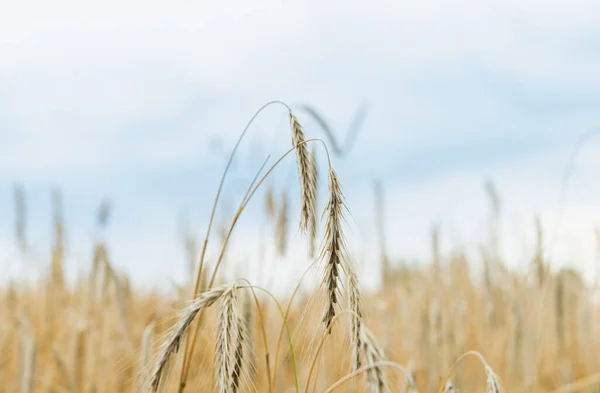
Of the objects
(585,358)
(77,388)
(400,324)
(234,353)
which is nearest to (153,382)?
(234,353)

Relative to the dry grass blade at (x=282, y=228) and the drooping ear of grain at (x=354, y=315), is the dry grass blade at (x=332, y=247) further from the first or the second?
the dry grass blade at (x=282, y=228)

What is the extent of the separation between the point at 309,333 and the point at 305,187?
208 centimetres

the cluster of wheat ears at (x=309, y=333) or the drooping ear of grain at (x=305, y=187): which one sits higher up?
the drooping ear of grain at (x=305, y=187)

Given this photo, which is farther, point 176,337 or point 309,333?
point 309,333

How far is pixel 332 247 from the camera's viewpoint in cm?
113

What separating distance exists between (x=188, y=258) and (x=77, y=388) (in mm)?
1158

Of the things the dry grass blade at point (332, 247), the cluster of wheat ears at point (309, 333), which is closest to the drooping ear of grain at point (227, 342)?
the cluster of wheat ears at point (309, 333)

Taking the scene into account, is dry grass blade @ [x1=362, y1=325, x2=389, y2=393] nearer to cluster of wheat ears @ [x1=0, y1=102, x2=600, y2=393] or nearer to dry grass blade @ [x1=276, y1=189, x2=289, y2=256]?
cluster of wheat ears @ [x1=0, y1=102, x2=600, y2=393]

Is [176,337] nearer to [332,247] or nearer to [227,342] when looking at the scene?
[227,342]

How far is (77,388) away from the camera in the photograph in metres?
2.54

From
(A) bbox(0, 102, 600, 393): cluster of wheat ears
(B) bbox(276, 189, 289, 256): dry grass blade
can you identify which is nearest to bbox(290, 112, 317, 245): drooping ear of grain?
(A) bbox(0, 102, 600, 393): cluster of wheat ears

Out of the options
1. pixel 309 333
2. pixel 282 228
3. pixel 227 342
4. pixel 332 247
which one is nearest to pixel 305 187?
pixel 332 247

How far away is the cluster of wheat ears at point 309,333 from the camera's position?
3.77 ft

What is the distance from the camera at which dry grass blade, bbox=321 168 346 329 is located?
3.71 feet
